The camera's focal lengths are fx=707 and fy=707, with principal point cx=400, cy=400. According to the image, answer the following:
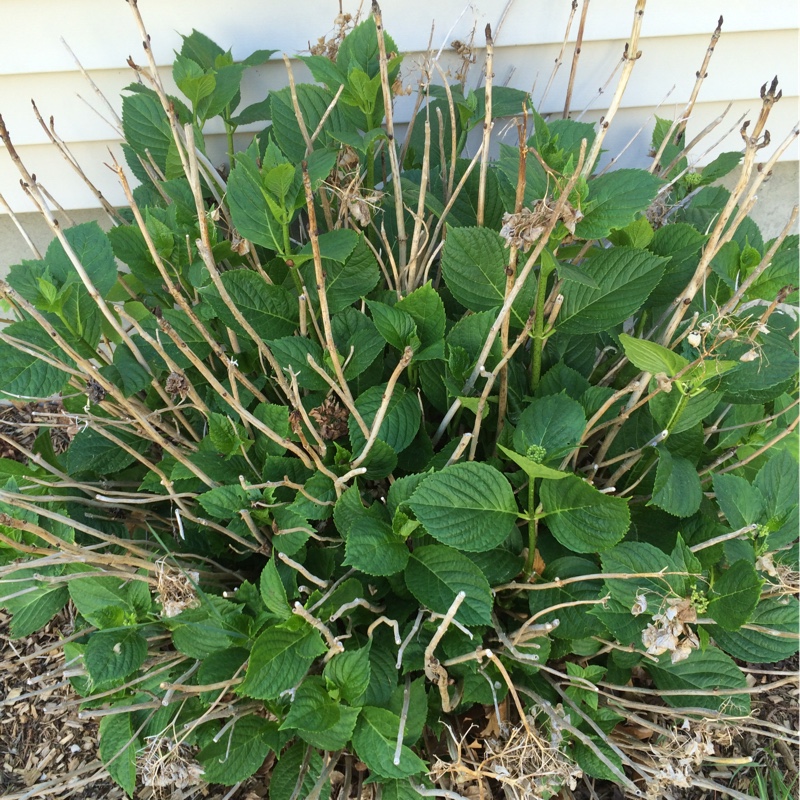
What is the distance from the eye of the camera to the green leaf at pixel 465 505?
0.98 meters

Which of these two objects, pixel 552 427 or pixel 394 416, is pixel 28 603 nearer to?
pixel 394 416

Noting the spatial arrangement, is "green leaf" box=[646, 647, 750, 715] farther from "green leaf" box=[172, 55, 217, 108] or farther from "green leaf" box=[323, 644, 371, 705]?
"green leaf" box=[172, 55, 217, 108]

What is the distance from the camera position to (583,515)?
101cm

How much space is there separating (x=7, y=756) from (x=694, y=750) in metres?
1.33

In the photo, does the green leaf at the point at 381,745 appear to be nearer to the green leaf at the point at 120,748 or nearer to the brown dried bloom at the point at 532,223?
the green leaf at the point at 120,748

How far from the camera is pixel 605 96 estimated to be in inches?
65.3

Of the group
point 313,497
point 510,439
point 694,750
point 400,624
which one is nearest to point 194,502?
point 313,497

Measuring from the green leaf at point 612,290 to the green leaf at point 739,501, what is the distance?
0.94ft

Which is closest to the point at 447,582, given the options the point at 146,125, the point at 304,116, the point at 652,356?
the point at 652,356

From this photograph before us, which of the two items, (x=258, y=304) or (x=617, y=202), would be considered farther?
(x=258, y=304)

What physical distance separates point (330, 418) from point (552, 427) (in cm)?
35

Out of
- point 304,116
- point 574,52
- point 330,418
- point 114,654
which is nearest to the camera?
point 114,654

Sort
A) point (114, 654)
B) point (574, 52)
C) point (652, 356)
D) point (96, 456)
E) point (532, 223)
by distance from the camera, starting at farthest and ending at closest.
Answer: point (574, 52)
point (96, 456)
point (114, 654)
point (652, 356)
point (532, 223)

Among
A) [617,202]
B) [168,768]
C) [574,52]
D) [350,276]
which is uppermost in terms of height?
[574,52]
